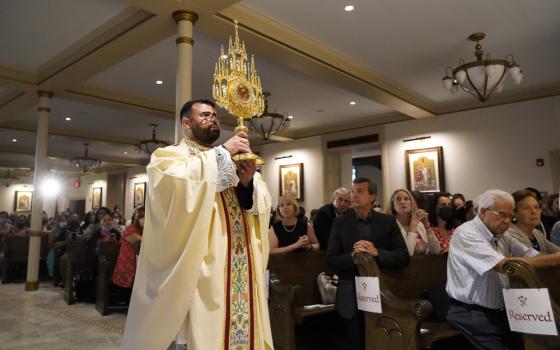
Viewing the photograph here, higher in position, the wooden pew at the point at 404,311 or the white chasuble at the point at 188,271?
the white chasuble at the point at 188,271

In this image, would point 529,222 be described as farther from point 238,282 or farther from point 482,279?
point 238,282

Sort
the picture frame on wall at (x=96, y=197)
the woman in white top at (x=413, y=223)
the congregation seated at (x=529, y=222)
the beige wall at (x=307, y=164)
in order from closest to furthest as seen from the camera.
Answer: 1. the congregation seated at (x=529, y=222)
2. the woman in white top at (x=413, y=223)
3. the beige wall at (x=307, y=164)
4. the picture frame on wall at (x=96, y=197)

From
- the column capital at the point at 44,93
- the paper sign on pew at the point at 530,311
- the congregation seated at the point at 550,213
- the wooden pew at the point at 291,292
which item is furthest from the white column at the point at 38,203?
the congregation seated at the point at 550,213

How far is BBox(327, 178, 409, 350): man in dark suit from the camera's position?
11.0 ft

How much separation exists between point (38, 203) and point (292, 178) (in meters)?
7.34

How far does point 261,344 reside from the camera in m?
2.20

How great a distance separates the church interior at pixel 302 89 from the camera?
5.74 meters

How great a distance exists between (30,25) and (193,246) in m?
5.86

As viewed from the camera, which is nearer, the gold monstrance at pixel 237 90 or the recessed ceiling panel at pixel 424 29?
the gold monstrance at pixel 237 90

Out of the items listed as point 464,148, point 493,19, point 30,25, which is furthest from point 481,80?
point 30,25

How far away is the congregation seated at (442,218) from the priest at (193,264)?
2989 millimetres

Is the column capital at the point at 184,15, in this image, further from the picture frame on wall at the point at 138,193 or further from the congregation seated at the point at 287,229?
the picture frame on wall at the point at 138,193

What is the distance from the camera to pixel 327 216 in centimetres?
496

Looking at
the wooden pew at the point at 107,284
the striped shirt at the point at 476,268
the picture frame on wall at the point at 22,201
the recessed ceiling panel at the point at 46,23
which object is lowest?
the wooden pew at the point at 107,284
